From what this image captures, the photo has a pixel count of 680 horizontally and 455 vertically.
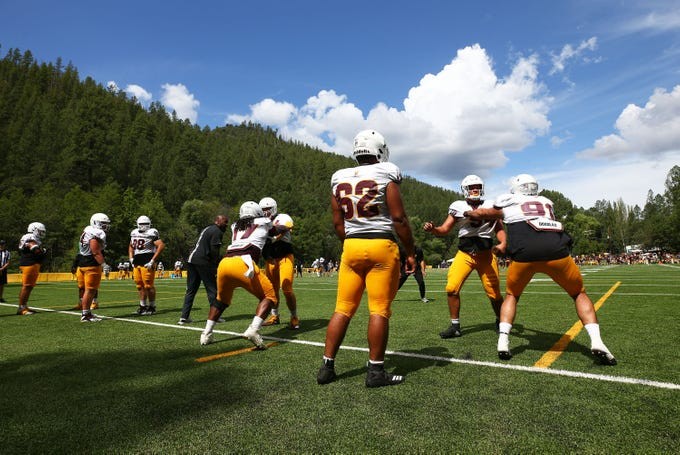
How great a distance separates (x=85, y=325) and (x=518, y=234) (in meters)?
8.17

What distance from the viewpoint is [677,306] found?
28.7ft

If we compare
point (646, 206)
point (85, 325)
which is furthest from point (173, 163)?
point (646, 206)

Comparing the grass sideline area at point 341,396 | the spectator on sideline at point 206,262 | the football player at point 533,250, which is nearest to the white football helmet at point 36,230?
the spectator on sideline at point 206,262

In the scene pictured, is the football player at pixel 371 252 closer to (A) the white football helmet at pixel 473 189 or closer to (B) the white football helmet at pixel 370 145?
(B) the white football helmet at pixel 370 145

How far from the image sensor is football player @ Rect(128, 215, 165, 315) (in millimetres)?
9656

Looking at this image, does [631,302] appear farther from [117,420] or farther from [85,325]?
[85,325]

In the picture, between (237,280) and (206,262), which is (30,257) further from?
(237,280)

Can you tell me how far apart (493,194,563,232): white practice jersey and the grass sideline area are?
1543mm

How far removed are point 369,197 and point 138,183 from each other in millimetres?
113927

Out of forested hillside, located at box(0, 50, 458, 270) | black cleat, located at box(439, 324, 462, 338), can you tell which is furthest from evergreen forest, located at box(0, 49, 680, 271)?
black cleat, located at box(439, 324, 462, 338)

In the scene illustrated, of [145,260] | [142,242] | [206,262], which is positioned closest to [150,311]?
[145,260]

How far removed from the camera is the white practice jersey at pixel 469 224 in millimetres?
6136

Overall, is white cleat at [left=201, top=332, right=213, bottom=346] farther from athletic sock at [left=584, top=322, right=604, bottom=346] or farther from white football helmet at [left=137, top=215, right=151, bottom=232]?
white football helmet at [left=137, top=215, right=151, bottom=232]

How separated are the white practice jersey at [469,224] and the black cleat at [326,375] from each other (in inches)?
130
